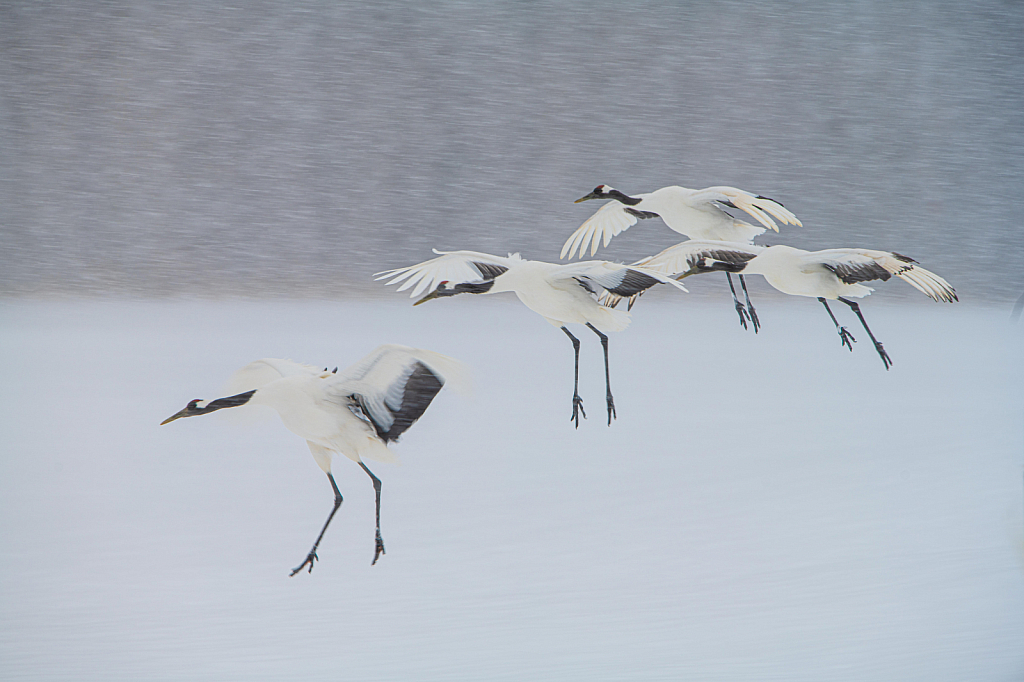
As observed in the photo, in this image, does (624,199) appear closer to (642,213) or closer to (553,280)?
(642,213)

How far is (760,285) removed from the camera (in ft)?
7.97

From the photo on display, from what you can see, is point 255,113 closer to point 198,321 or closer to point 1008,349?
point 198,321

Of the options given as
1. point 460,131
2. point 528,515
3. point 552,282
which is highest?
point 552,282

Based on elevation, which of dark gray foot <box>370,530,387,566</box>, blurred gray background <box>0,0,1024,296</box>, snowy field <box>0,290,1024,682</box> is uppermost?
blurred gray background <box>0,0,1024,296</box>

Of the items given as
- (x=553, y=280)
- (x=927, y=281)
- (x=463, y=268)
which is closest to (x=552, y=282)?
(x=553, y=280)

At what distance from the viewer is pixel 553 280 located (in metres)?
1.34

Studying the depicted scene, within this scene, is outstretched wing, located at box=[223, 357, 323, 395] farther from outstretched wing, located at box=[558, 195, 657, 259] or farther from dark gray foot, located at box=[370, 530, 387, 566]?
outstretched wing, located at box=[558, 195, 657, 259]

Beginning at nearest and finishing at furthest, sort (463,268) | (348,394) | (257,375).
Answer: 1. (348,394)
2. (257,375)
3. (463,268)

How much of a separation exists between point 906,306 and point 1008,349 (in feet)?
1.05

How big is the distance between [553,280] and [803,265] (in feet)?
1.35

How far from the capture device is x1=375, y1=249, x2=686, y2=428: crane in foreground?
132cm

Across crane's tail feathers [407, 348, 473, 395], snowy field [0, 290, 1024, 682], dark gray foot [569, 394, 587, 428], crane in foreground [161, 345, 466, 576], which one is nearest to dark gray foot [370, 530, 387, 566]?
snowy field [0, 290, 1024, 682]

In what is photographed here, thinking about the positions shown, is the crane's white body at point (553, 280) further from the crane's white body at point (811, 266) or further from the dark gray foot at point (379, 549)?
the dark gray foot at point (379, 549)

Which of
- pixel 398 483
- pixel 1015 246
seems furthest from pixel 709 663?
pixel 1015 246
